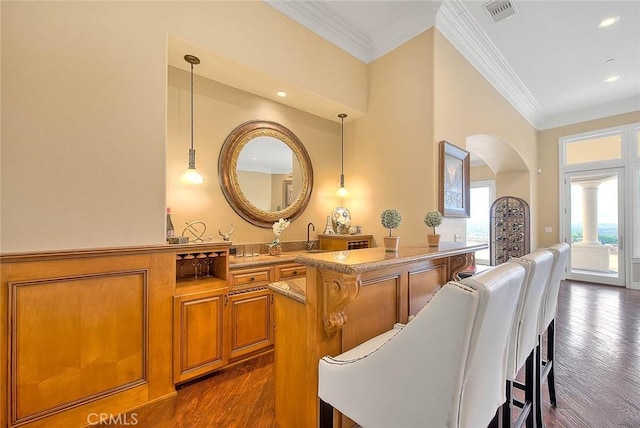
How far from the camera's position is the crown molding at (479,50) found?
3078mm

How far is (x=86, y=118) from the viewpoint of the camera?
1.79 metres

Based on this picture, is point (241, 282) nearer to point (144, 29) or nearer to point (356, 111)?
point (144, 29)

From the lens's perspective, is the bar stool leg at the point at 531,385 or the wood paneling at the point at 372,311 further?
the bar stool leg at the point at 531,385

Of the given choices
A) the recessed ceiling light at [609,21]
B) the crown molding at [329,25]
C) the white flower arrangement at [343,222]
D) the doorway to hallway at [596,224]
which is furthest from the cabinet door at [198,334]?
the doorway to hallway at [596,224]

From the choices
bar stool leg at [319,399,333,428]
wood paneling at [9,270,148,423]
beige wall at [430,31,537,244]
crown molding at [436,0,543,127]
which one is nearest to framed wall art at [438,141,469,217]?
beige wall at [430,31,537,244]

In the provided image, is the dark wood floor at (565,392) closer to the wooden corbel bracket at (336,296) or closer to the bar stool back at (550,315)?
the bar stool back at (550,315)

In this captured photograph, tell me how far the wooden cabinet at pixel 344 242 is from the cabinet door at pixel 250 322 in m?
1.22

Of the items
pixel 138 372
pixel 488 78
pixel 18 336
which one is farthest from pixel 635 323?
pixel 18 336

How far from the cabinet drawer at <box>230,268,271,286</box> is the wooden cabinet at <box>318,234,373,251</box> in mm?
1139

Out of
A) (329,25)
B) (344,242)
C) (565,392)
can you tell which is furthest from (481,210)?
(329,25)

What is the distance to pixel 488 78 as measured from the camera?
4145mm

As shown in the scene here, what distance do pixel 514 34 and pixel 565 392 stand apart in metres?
4.04

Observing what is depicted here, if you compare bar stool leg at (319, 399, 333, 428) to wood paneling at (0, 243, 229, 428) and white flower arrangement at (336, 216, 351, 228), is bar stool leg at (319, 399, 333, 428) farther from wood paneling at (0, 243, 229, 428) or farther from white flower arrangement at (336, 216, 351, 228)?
white flower arrangement at (336, 216, 351, 228)

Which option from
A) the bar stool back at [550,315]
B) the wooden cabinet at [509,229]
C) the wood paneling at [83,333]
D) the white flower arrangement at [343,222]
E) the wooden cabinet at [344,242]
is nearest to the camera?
the wood paneling at [83,333]
